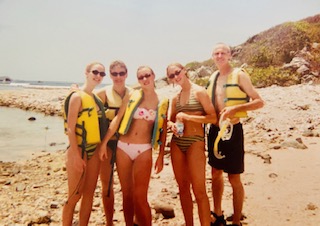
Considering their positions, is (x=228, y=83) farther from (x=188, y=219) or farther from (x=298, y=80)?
(x=298, y=80)

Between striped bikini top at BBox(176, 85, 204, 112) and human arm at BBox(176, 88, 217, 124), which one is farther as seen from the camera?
striped bikini top at BBox(176, 85, 204, 112)

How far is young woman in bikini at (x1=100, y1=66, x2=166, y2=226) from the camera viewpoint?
4.77 metres

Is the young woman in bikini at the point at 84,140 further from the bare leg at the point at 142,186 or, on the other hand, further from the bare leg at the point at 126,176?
the bare leg at the point at 142,186

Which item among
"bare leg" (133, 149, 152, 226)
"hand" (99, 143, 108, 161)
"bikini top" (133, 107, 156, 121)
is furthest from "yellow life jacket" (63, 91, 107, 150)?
"bare leg" (133, 149, 152, 226)

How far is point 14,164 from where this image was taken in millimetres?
11391

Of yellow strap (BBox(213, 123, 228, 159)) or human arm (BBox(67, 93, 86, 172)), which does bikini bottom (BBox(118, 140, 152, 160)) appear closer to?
human arm (BBox(67, 93, 86, 172))

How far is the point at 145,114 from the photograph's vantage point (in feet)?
15.9

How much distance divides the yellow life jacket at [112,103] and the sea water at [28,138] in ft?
28.8

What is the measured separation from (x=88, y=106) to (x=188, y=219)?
227cm

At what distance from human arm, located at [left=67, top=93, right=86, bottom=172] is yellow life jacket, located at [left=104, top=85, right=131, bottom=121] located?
0.65m

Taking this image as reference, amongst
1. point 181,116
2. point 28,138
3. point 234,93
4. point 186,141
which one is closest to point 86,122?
point 181,116

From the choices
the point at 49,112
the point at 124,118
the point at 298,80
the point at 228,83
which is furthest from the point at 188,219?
the point at 49,112

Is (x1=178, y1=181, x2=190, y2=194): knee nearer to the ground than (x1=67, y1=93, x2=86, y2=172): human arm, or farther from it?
nearer to the ground

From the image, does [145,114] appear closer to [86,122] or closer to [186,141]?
[186,141]
